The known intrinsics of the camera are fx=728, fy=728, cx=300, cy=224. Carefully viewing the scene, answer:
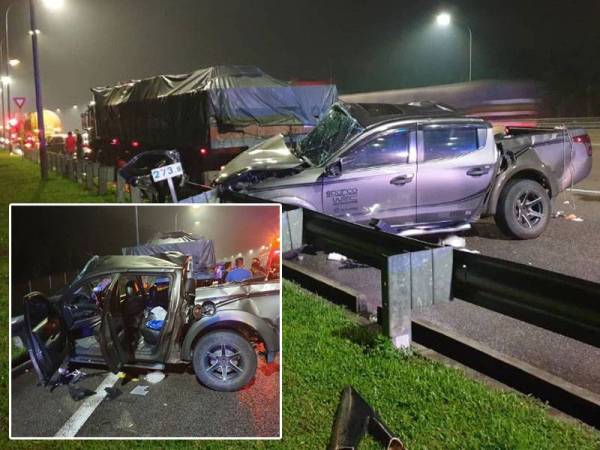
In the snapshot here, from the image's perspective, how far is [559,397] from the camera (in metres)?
3.97

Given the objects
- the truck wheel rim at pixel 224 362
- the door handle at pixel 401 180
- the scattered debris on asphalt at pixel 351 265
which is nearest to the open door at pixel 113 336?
the truck wheel rim at pixel 224 362

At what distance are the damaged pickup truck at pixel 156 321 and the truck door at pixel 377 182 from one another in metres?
5.08

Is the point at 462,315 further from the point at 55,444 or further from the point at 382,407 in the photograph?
the point at 55,444

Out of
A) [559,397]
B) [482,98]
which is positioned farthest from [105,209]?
[482,98]

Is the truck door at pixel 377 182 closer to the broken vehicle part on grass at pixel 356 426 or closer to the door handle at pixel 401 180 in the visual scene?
the door handle at pixel 401 180

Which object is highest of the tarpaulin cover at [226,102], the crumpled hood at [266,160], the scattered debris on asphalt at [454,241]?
the tarpaulin cover at [226,102]

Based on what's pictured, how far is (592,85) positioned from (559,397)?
164 ft

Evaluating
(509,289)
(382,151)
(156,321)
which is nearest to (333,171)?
(382,151)

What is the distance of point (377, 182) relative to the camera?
27.6 feet

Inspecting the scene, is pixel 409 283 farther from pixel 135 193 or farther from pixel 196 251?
pixel 135 193

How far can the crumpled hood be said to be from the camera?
895 centimetres

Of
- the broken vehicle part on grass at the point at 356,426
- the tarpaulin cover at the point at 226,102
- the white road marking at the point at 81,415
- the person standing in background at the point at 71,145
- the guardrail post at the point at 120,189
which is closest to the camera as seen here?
the white road marking at the point at 81,415

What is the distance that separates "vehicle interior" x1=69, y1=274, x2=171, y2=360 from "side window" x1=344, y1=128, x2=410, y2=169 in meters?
5.32

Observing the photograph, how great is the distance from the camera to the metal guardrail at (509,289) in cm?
398
